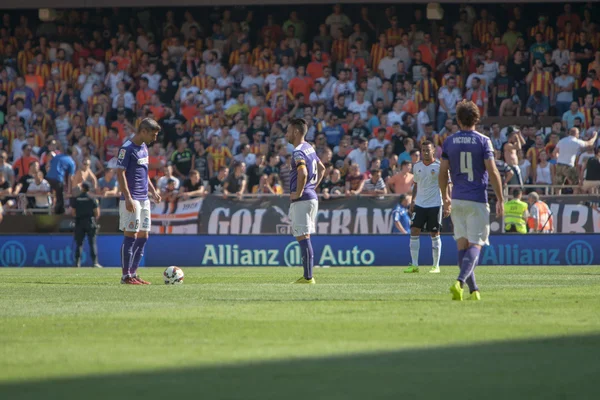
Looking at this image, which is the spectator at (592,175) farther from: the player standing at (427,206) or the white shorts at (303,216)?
the white shorts at (303,216)

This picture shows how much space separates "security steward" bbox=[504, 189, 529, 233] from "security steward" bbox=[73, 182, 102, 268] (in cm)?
981

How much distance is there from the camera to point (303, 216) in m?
15.3

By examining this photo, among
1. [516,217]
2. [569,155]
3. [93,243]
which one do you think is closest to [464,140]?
[516,217]

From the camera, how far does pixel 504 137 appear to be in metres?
28.4

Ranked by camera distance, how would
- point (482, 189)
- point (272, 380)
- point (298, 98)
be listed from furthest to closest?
point (298, 98)
point (482, 189)
point (272, 380)

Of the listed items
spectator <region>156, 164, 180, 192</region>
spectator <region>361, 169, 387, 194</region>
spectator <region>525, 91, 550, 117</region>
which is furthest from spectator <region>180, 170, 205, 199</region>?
spectator <region>525, 91, 550, 117</region>

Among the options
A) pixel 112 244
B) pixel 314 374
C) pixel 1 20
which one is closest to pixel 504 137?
pixel 112 244

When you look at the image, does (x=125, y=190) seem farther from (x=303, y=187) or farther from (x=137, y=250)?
(x=303, y=187)

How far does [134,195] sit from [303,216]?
2459mm

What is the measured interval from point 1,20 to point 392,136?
15.7 meters

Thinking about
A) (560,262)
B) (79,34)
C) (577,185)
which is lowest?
(560,262)

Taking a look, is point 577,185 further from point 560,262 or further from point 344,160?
point 344,160

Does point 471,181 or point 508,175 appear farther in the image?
point 508,175

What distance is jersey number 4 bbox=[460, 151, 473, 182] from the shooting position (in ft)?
39.1
